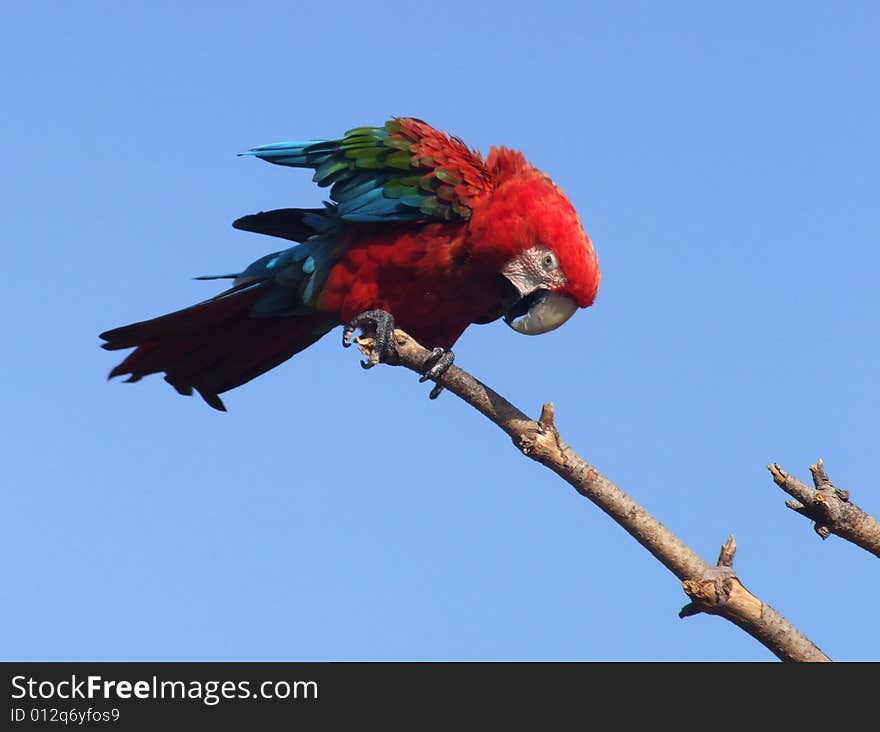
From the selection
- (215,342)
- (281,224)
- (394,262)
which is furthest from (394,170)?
(215,342)

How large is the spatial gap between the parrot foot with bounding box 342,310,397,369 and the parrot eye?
0.69 m

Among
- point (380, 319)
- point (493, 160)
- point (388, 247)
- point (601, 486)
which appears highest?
point (493, 160)

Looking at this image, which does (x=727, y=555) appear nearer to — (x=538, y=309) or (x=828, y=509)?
(x=828, y=509)

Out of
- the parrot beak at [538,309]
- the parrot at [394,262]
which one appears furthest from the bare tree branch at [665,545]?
the parrot beak at [538,309]

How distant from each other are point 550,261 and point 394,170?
0.84 metres

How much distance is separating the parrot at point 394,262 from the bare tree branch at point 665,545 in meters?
0.60

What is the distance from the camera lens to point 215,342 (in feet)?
16.2

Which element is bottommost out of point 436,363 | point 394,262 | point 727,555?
point 727,555

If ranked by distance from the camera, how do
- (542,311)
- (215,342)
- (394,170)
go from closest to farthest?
1. (542,311)
2. (394,170)
3. (215,342)

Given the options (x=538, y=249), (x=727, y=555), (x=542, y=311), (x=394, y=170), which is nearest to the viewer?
(x=727, y=555)

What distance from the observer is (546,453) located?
350 cm
